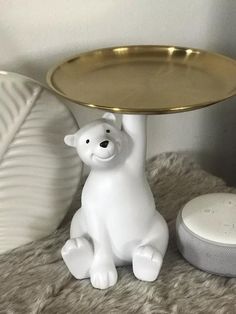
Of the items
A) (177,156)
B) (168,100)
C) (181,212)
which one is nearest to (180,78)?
(168,100)

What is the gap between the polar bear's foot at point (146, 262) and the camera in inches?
29.1

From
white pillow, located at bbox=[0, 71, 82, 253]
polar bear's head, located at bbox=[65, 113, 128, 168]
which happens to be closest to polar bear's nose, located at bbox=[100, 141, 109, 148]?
polar bear's head, located at bbox=[65, 113, 128, 168]

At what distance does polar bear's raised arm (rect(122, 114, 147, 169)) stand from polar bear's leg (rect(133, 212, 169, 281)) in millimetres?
88

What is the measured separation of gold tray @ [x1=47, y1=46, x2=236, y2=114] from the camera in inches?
27.0

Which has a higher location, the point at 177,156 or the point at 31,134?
the point at 31,134

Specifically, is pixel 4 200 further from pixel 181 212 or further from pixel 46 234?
pixel 181 212

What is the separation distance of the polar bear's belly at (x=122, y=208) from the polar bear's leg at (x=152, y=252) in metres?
0.01

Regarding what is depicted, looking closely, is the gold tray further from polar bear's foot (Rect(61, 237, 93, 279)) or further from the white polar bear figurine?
polar bear's foot (Rect(61, 237, 93, 279))

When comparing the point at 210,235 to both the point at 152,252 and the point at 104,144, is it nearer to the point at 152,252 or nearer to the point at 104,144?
the point at 152,252

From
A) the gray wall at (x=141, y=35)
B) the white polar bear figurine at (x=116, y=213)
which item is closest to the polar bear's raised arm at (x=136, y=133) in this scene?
the white polar bear figurine at (x=116, y=213)

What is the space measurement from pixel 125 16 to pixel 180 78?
8.1 inches

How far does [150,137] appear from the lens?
103cm

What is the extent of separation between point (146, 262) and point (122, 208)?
0.08 meters

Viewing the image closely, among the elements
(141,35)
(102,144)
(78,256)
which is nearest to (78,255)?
(78,256)
